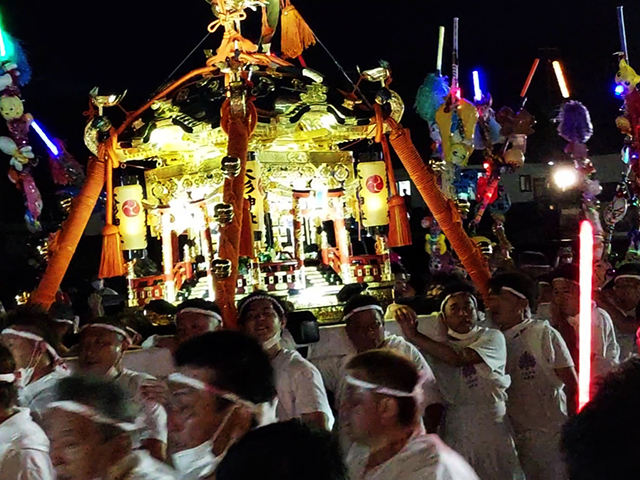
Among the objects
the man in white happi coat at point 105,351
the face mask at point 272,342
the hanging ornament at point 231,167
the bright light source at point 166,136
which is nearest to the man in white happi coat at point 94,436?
the man in white happi coat at point 105,351

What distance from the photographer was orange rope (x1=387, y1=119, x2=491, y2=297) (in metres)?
6.98

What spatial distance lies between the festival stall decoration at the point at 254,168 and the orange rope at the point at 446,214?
1.26ft

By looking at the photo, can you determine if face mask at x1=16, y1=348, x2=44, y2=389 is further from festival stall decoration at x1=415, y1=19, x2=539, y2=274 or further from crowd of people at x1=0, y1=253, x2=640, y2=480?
festival stall decoration at x1=415, y1=19, x2=539, y2=274

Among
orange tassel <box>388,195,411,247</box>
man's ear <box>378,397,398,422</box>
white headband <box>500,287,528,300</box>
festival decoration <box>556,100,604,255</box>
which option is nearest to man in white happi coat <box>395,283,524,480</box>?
white headband <box>500,287,528,300</box>

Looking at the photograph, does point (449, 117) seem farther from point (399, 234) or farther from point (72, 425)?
point (72, 425)

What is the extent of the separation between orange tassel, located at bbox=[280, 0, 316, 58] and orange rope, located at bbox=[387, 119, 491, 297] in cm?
169

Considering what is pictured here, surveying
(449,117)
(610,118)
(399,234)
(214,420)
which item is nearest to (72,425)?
(214,420)

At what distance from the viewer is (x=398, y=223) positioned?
296 inches

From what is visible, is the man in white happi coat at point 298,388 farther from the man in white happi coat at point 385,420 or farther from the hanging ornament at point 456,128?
the hanging ornament at point 456,128

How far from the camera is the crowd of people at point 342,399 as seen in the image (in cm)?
185

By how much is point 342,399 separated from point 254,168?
5.82 metres

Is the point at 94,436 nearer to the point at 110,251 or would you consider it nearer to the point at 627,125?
the point at 110,251

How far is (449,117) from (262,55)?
328 centimetres

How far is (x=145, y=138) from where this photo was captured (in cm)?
764
